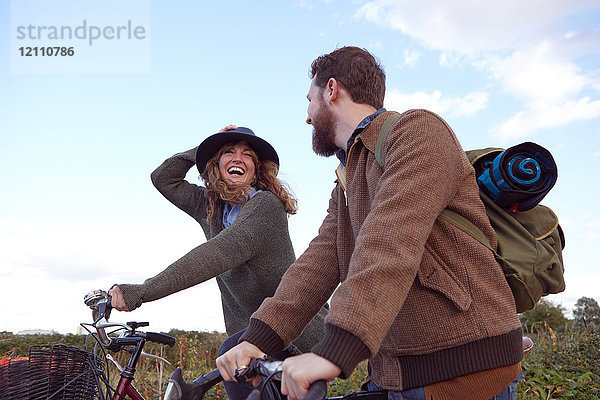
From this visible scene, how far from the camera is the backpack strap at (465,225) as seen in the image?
1.99 m

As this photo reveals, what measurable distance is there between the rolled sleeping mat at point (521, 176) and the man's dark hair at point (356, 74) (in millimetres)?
720

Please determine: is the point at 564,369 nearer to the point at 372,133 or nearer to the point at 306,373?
the point at 372,133

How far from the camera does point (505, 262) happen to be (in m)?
2.02

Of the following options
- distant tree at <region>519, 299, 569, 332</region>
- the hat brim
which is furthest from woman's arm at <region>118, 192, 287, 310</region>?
distant tree at <region>519, 299, 569, 332</region>

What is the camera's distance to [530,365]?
674cm

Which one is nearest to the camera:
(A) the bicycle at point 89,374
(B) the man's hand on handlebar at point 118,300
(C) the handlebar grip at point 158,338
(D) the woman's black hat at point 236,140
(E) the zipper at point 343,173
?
(A) the bicycle at point 89,374

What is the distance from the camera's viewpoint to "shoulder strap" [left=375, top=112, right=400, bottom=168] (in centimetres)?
216

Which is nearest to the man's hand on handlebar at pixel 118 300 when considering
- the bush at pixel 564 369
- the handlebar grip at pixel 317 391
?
the handlebar grip at pixel 317 391

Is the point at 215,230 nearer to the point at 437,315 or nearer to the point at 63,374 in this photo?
the point at 63,374

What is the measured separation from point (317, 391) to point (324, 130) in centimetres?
142

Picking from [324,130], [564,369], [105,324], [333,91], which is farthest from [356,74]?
[564,369]

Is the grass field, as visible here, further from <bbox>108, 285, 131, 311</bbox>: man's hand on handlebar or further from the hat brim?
<bbox>108, 285, 131, 311</bbox>: man's hand on handlebar

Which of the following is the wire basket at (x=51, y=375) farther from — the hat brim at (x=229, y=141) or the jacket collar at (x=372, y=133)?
the hat brim at (x=229, y=141)

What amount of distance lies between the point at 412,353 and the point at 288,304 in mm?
565
